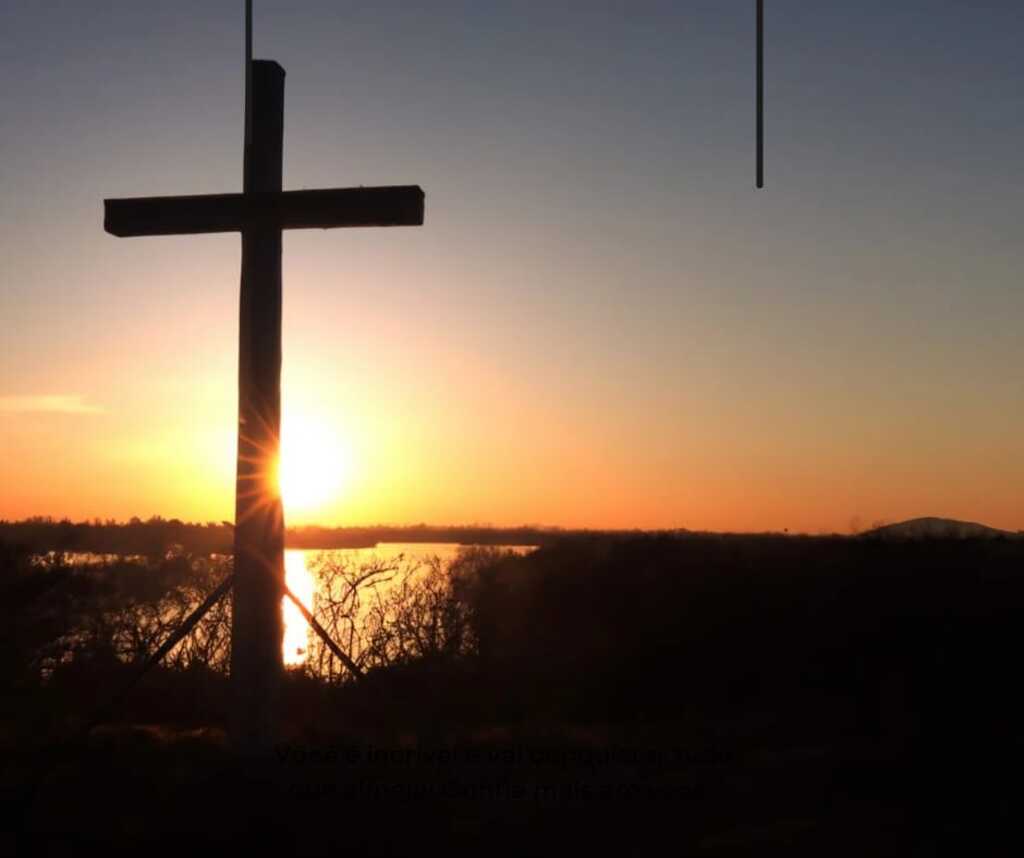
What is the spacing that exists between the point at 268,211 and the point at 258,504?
216cm

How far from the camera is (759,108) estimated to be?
8.18m

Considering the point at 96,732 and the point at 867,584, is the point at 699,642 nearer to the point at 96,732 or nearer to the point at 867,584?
the point at 867,584

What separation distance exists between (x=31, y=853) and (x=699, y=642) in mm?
9468

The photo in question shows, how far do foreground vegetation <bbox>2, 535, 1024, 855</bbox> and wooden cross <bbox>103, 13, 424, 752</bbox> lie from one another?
0.62 m

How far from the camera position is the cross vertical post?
25.7ft

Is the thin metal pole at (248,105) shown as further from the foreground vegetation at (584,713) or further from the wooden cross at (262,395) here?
the foreground vegetation at (584,713)

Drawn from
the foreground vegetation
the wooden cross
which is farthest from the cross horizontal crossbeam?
the foreground vegetation

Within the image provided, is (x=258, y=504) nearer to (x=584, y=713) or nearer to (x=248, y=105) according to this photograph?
(x=248, y=105)

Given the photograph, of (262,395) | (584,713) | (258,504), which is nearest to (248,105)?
(262,395)

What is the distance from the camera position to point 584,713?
36.4ft

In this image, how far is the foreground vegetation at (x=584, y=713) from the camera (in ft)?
21.7

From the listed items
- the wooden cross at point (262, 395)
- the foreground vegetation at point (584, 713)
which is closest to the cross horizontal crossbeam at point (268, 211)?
the wooden cross at point (262, 395)

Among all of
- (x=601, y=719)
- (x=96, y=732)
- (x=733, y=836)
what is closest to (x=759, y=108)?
(x=733, y=836)

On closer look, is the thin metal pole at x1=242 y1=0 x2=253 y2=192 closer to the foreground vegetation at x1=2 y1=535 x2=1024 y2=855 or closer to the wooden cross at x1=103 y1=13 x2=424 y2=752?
the wooden cross at x1=103 y1=13 x2=424 y2=752
